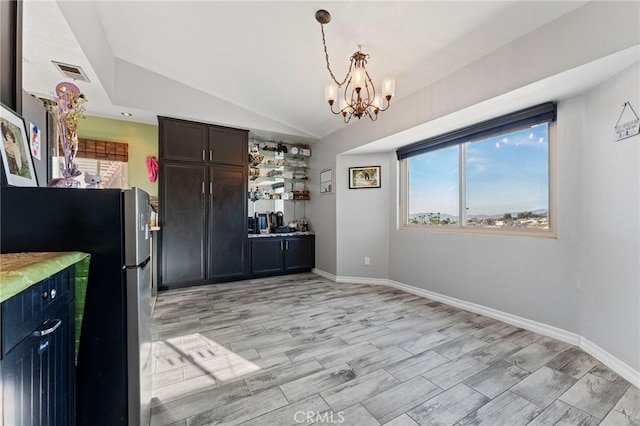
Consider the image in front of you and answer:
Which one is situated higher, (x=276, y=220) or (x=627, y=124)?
(x=627, y=124)

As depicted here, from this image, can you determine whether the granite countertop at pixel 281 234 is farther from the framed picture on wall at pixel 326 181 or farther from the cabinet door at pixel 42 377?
the cabinet door at pixel 42 377

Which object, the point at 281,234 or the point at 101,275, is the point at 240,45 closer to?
the point at 101,275

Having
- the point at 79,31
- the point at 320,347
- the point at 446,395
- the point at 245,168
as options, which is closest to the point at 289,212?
the point at 245,168

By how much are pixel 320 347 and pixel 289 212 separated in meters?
3.28

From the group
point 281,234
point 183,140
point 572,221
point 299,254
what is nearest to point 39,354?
point 572,221

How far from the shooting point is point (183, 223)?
3.76 meters

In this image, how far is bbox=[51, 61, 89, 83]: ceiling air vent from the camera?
92.9 inches

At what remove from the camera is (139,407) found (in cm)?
117

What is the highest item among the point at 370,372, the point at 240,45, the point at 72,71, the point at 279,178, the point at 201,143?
the point at 240,45

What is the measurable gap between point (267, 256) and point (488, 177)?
11.3 ft

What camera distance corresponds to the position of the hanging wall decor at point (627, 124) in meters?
1.74

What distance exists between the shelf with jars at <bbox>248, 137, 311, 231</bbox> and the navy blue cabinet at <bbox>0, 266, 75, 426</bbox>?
3.64 m

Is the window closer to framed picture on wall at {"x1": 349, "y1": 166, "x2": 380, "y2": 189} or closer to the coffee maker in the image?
framed picture on wall at {"x1": 349, "y1": 166, "x2": 380, "y2": 189}

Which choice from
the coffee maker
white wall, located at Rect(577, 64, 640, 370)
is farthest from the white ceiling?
the coffee maker
